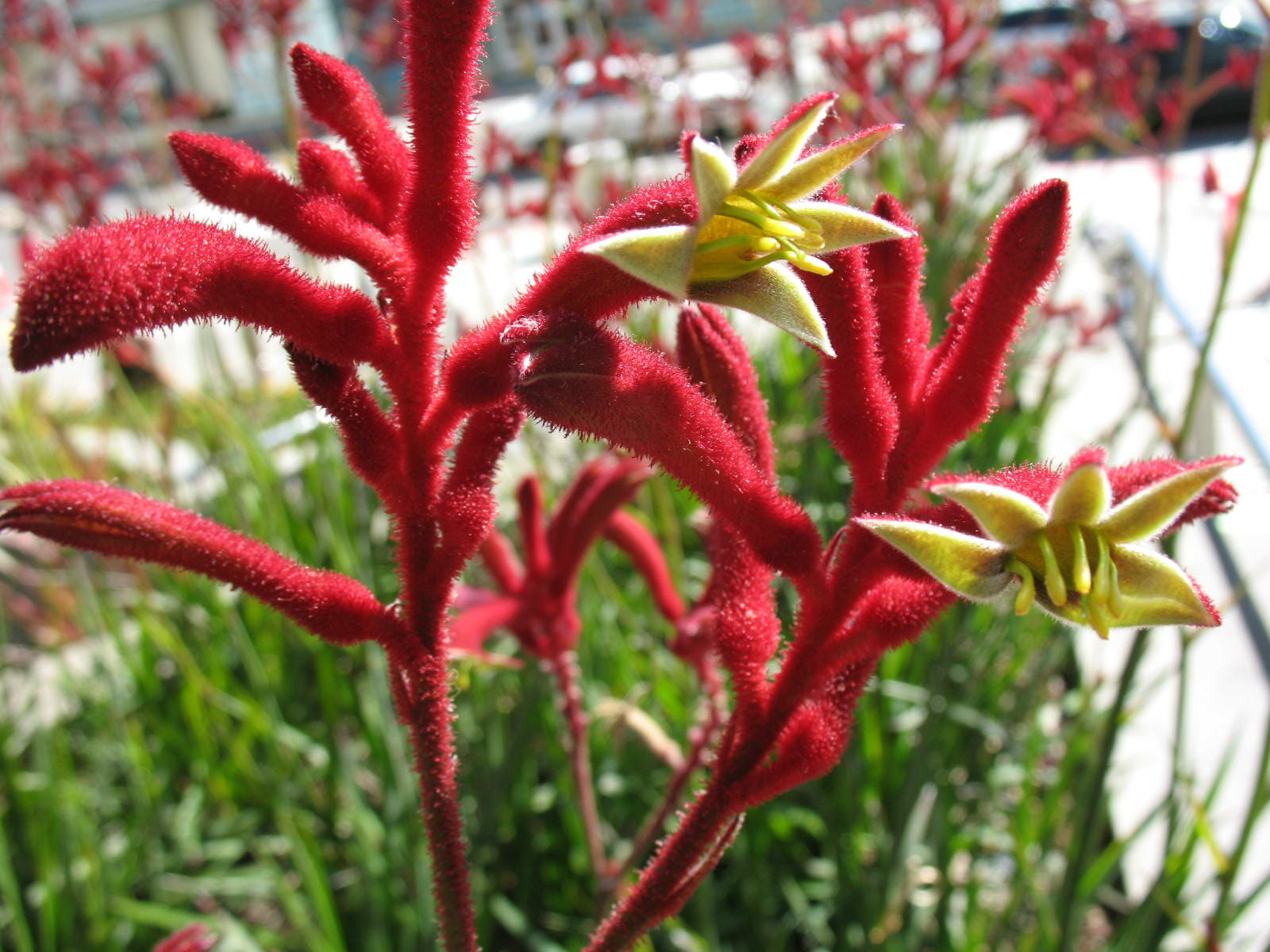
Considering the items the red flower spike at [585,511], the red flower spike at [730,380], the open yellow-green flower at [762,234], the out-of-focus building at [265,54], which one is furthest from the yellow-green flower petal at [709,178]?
the out-of-focus building at [265,54]

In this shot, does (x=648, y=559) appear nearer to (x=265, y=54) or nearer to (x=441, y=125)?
(x=441, y=125)

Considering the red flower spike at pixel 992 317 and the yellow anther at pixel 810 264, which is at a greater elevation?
the yellow anther at pixel 810 264

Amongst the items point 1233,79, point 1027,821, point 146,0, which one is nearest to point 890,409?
point 1027,821

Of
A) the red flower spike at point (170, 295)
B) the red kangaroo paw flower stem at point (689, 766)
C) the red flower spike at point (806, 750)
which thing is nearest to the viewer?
the red flower spike at point (170, 295)

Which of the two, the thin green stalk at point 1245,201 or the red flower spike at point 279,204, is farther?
the thin green stalk at point 1245,201

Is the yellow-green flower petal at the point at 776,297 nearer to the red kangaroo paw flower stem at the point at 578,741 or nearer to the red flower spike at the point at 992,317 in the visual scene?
the red flower spike at the point at 992,317

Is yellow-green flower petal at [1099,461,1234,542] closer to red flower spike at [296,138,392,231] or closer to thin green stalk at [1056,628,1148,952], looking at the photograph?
red flower spike at [296,138,392,231]

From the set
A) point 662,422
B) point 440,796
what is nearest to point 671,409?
point 662,422

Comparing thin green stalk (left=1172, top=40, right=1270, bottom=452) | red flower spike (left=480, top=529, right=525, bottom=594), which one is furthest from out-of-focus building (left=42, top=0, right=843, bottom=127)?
red flower spike (left=480, top=529, right=525, bottom=594)
